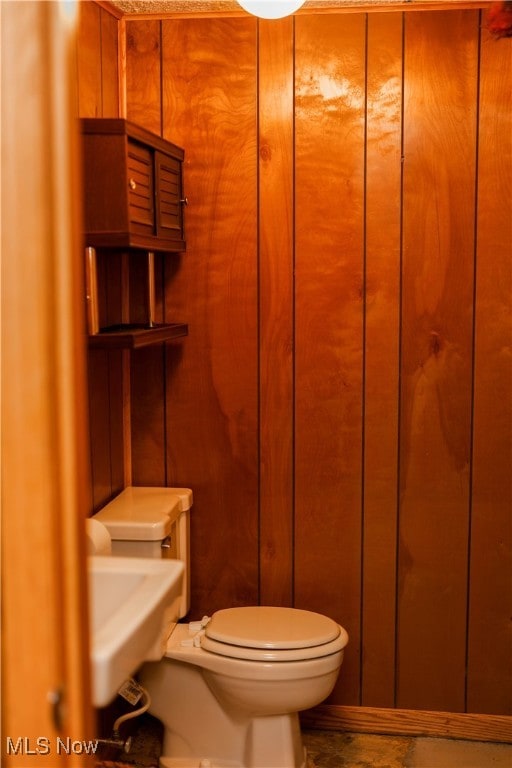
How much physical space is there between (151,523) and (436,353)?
1.00 metres

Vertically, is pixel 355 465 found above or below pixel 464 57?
below

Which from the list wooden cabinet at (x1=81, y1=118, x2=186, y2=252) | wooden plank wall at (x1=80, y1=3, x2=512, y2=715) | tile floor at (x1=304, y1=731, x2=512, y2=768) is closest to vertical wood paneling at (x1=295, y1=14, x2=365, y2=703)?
wooden plank wall at (x1=80, y1=3, x2=512, y2=715)

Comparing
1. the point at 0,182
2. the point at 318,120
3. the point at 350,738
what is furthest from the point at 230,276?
the point at 0,182

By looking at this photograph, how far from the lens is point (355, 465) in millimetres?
2873

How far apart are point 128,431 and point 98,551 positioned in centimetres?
73

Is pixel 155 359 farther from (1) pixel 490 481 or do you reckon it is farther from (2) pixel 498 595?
(2) pixel 498 595

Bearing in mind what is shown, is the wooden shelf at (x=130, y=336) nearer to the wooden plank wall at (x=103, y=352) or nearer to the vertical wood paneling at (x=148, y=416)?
the wooden plank wall at (x=103, y=352)

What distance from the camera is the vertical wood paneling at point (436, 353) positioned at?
2738 mm

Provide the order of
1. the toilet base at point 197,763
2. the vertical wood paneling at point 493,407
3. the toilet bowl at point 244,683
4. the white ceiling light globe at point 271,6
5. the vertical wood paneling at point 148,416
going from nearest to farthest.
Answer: the white ceiling light globe at point 271,6 → the toilet bowl at point 244,683 → the toilet base at point 197,763 → the vertical wood paneling at point 493,407 → the vertical wood paneling at point 148,416

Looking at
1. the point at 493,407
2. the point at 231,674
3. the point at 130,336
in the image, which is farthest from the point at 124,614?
the point at 493,407

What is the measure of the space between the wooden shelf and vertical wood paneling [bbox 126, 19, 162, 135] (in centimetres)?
66

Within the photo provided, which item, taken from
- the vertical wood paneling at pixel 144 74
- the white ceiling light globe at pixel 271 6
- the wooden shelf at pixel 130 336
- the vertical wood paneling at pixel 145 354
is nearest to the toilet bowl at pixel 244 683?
the vertical wood paneling at pixel 145 354

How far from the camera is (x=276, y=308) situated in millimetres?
2863

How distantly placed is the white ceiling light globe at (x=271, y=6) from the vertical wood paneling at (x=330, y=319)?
0.45 metres
